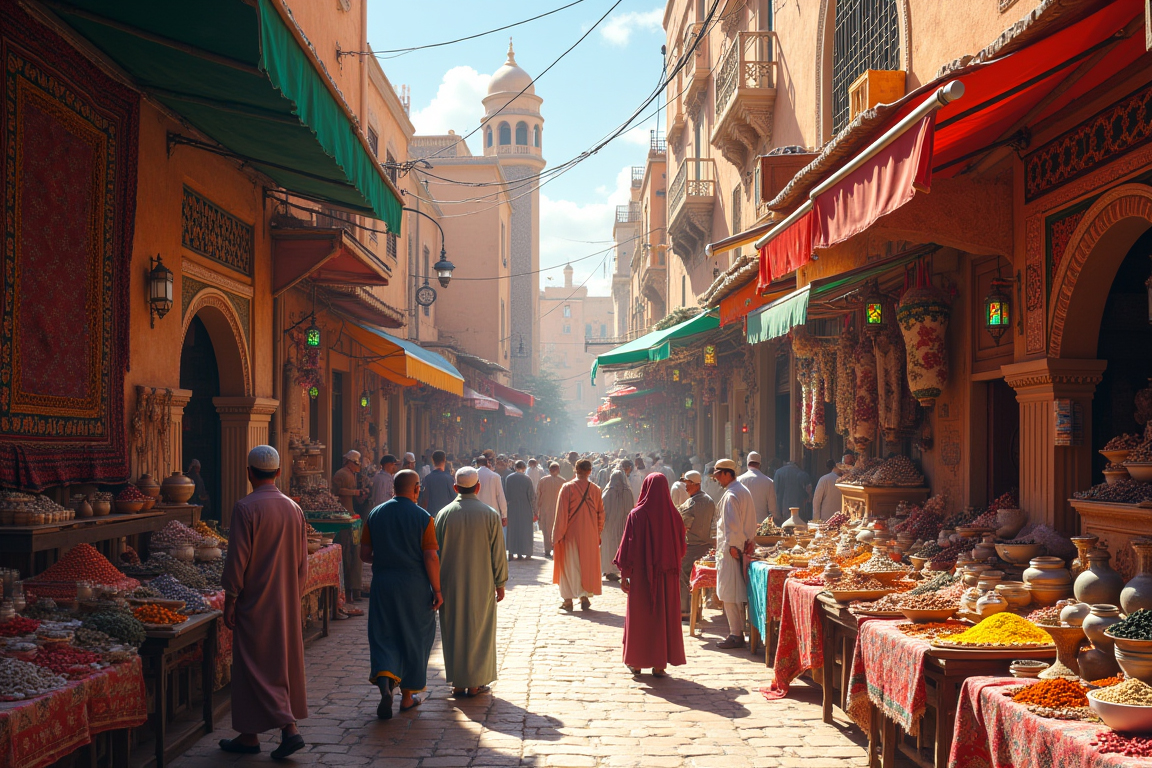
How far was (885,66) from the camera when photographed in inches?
379

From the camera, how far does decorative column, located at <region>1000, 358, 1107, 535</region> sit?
5520 mm

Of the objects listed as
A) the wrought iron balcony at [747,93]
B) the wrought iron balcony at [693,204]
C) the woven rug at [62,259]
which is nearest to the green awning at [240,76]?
the woven rug at [62,259]

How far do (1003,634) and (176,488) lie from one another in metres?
5.63

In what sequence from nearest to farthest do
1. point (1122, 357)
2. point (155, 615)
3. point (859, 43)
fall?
point (155, 615)
point (1122, 357)
point (859, 43)

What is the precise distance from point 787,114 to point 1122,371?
8.76 meters

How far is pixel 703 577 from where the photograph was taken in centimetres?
902

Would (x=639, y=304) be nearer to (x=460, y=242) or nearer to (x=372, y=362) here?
(x=460, y=242)

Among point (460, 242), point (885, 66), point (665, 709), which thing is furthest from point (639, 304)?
point (665, 709)

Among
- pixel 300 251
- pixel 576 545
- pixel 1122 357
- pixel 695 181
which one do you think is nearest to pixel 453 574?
pixel 576 545

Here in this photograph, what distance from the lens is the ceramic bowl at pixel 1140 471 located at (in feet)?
15.3

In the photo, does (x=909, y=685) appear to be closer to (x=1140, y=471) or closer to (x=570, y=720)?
(x=1140, y=471)

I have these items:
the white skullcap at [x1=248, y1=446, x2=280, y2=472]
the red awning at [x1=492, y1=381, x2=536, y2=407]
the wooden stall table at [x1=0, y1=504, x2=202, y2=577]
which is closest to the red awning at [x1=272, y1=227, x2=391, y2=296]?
the wooden stall table at [x1=0, y1=504, x2=202, y2=577]

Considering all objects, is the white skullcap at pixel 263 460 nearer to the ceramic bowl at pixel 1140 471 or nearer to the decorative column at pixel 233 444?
the decorative column at pixel 233 444

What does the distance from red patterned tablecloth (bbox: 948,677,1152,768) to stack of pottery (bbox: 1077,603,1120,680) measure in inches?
12.8
